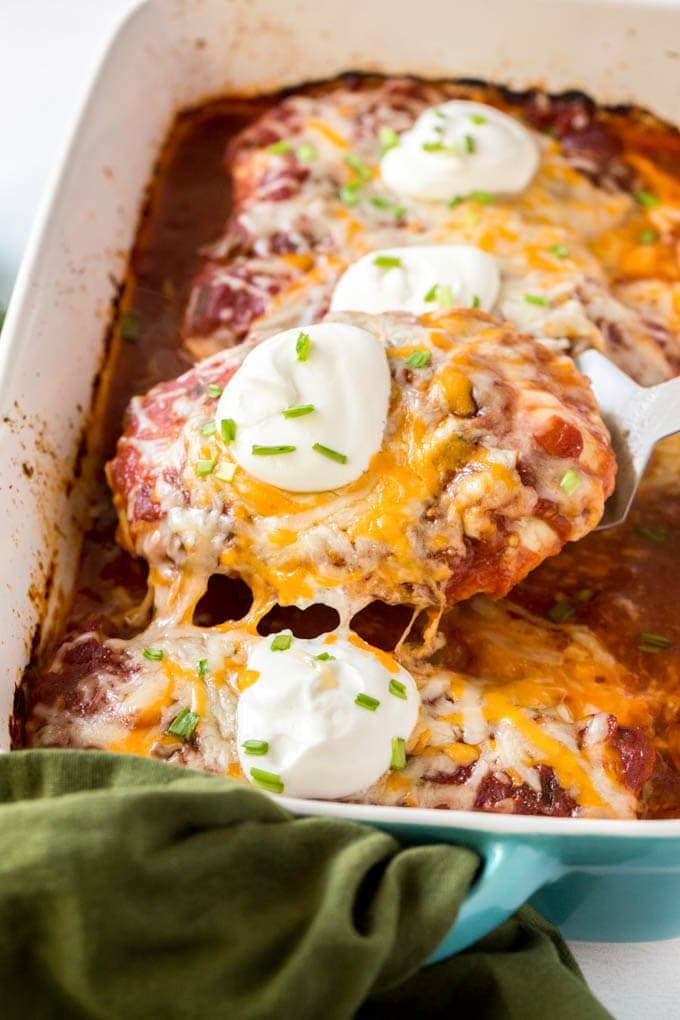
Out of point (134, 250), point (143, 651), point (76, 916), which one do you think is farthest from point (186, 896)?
point (134, 250)

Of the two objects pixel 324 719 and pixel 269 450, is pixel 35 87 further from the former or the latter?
pixel 324 719

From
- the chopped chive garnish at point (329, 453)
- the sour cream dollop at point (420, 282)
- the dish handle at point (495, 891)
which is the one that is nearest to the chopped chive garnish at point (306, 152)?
the sour cream dollop at point (420, 282)

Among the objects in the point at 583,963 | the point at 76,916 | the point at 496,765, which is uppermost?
the point at 76,916

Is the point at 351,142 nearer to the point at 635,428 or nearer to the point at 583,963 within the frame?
the point at 635,428

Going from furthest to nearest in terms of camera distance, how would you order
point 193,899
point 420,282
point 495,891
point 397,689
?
point 420,282 < point 397,689 < point 495,891 < point 193,899

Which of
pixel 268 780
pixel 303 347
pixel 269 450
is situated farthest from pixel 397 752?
pixel 303 347

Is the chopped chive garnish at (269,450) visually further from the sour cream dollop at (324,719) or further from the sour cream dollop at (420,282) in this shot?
the sour cream dollop at (420,282)
